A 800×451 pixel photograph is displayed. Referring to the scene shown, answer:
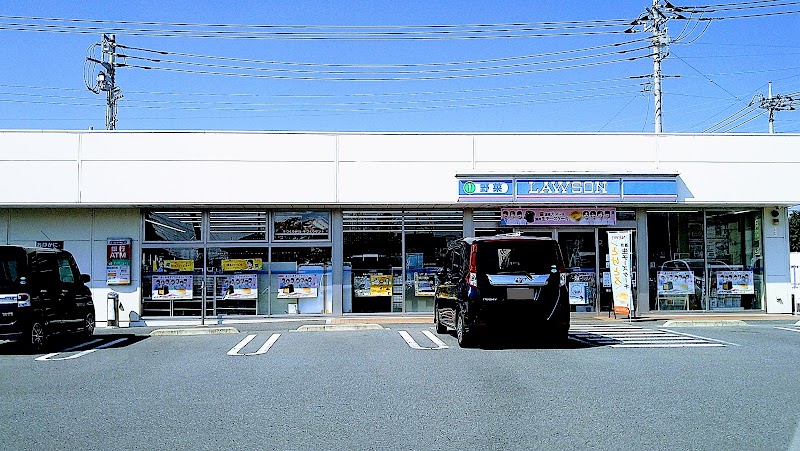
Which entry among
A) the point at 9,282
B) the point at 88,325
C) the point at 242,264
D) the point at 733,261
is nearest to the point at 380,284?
the point at 242,264

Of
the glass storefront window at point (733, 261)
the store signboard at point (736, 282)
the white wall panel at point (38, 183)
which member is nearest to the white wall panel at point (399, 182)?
the white wall panel at point (38, 183)

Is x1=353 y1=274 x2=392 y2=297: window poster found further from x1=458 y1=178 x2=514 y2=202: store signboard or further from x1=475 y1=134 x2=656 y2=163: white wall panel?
x1=475 y1=134 x2=656 y2=163: white wall panel

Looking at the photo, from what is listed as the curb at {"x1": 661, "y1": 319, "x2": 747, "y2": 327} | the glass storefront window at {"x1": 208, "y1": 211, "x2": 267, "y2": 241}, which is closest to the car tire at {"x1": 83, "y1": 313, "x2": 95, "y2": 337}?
the glass storefront window at {"x1": 208, "y1": 211, "x2": 267, "y2": 241}

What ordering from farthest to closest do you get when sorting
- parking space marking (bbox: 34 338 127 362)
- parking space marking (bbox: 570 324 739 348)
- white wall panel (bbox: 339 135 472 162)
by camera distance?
white wall panel (bbox: 339 135 472 162), parking space marking (bbox: 570 324 739 348), parking space marking (bbox: 34 338 127 362)

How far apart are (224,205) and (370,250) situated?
12.5 feet

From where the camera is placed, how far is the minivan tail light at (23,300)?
41.5ft

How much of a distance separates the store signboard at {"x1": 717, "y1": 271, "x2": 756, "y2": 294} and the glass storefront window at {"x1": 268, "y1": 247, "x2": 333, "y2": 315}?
1044 centimetres

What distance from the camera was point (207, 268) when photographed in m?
19.5

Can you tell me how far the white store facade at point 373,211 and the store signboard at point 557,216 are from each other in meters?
0.04

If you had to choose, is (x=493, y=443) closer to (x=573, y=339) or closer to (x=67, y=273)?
(x=573, y=339)

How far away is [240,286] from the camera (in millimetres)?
19609

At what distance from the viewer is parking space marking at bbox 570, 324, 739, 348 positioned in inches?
514

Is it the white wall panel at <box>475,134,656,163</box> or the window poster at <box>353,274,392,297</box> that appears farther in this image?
the window poster at <box>353,274,392,297</box>

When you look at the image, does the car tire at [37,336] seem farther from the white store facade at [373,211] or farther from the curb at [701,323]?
the curb at [701,323]
